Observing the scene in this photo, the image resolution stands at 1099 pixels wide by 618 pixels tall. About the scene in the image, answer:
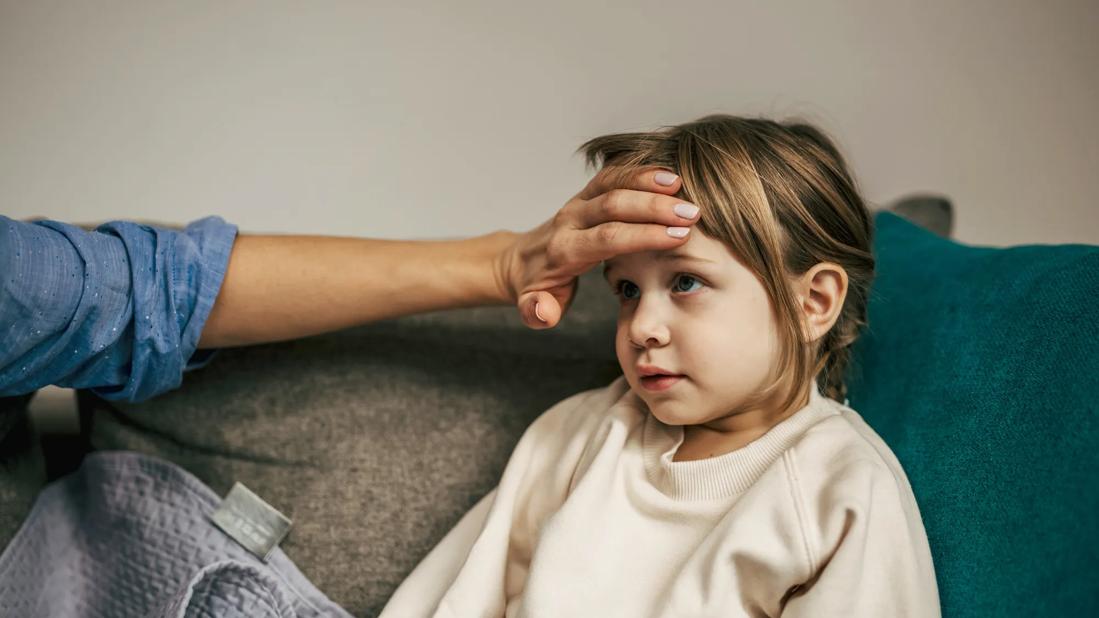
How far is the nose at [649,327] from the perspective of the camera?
2.85 feet

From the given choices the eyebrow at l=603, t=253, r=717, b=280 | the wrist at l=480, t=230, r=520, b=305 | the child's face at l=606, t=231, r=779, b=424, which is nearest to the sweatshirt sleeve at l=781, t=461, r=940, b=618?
the child's face at l=606, t=231, r=779, b=424

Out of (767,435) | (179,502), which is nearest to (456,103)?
(179,502)

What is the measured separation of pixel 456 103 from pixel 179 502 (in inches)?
34.2

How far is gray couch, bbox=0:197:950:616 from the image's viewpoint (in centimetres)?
113

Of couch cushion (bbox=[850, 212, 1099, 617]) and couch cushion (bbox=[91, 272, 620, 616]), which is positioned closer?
couch cushion (bbox=[850, 212, 1099, 617])

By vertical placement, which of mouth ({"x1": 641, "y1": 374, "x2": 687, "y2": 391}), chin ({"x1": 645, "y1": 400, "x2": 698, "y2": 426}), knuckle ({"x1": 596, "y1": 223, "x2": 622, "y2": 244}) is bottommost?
Result: chin ({"x1": 645, "y1": 400, "x2": 698, "y2": 426})

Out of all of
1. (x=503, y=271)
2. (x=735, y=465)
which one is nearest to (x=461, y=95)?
(x=503, y=271)

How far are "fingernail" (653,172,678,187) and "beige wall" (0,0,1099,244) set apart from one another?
2.48ft

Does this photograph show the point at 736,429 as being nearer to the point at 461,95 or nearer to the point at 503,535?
the point at 503,535

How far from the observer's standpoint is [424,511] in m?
1.14

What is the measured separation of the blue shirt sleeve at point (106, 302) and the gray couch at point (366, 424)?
0.11 metres

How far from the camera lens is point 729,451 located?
0.93m

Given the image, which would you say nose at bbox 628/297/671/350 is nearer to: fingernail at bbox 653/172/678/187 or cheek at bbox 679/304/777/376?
cheek at bbox 679/304/777/376

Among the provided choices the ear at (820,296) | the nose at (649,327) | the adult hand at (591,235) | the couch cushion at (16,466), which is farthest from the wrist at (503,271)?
the couch cushion at (16,466)
